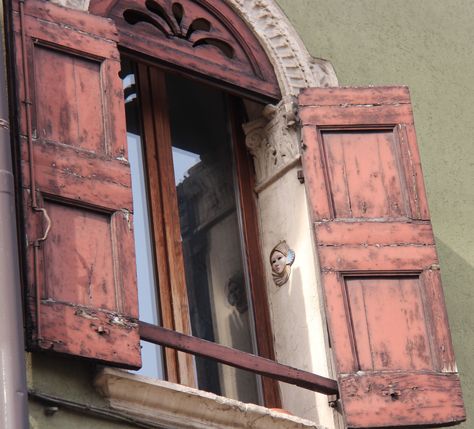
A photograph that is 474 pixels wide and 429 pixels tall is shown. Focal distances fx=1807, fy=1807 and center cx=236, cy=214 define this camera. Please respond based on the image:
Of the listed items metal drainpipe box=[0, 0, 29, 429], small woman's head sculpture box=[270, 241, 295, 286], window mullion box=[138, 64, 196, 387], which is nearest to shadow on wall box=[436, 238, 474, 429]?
small woman's head sculpture box=[270, 241, 295, 286]

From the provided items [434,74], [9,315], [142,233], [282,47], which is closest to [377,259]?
[142,233]

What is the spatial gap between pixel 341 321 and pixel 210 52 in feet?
4.11

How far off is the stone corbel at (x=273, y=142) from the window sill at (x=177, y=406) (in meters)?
1.28

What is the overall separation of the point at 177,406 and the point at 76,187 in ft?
2.76

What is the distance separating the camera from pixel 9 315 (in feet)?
18.8

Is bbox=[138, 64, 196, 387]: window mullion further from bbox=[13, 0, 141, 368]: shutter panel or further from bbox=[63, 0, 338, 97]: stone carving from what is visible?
bbox=[13, 0, 141, 368]: shutter panel

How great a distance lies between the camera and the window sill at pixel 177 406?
6086mm

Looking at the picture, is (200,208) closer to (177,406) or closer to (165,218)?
(165,218)

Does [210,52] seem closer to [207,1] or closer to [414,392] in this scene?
[207,1]

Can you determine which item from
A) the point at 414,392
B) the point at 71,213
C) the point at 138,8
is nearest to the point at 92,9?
the point at 138,8

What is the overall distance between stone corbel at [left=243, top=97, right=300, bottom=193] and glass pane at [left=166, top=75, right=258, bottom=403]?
4.8 inches

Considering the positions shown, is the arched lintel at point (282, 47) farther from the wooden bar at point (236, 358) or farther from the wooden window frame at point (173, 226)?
the wooden bar at point (236, 358)

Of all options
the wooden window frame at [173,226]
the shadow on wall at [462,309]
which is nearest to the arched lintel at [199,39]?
the wooden window frame at [173,226]

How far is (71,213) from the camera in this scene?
20.6 ft
